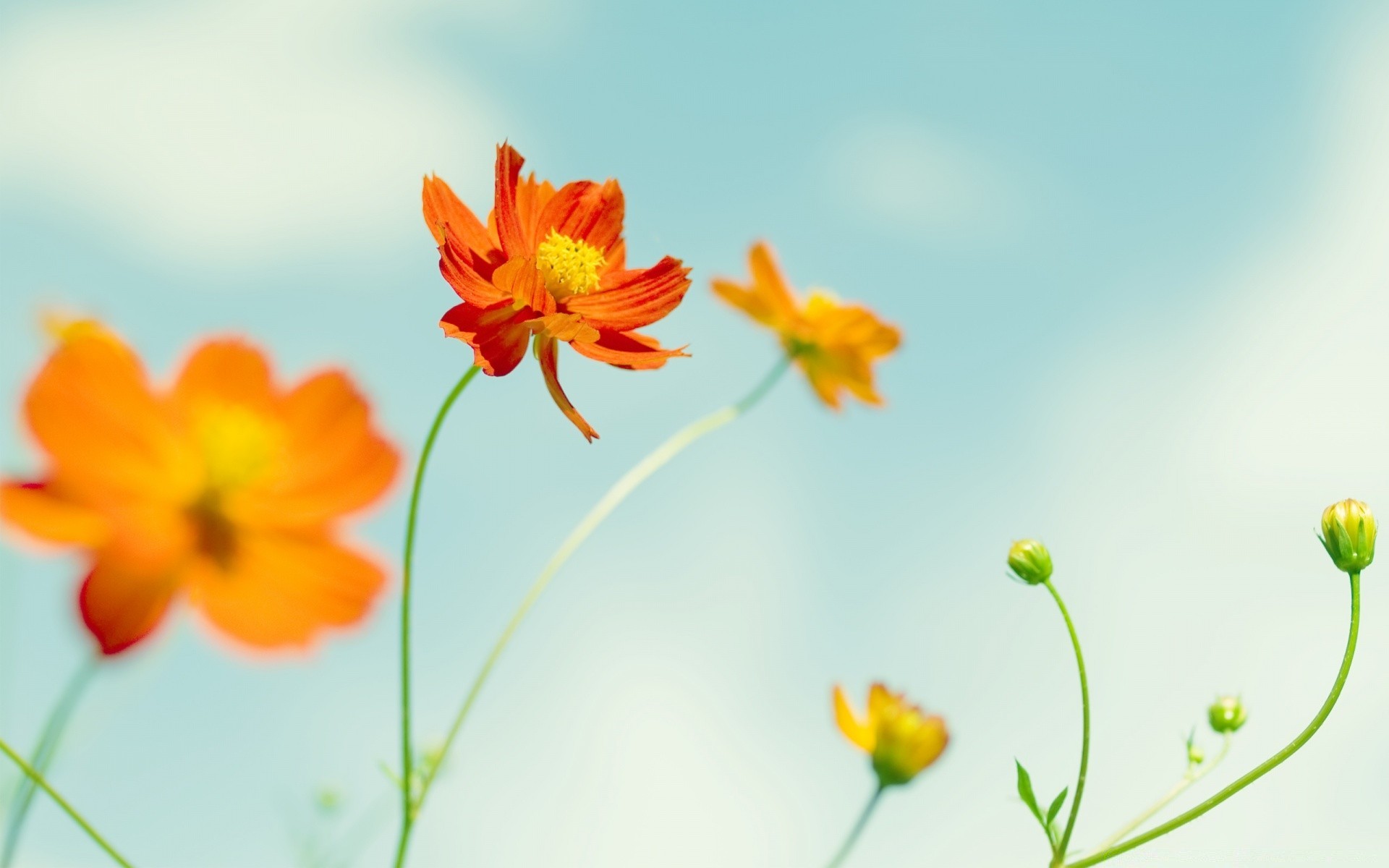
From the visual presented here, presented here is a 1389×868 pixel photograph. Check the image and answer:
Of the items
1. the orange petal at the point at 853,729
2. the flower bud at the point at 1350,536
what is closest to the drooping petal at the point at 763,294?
the orange petal at the point at 853,729

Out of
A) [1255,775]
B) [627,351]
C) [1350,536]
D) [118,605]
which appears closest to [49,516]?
[118,605]

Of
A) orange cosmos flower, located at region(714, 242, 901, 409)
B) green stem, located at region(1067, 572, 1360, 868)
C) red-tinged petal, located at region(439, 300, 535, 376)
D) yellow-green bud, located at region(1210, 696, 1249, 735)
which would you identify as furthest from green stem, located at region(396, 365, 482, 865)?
orange cosmos flower, located at region(714, 242, 901, 409)

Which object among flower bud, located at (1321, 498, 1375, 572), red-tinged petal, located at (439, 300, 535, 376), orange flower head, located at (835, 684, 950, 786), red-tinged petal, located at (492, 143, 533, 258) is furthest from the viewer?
orange flower head, located at (835, 684, 950, 786)

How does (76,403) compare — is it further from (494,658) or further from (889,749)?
(889,749)

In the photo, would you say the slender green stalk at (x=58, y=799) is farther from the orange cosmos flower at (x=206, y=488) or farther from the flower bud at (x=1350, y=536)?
the flower bud at (x=1350, y=536)

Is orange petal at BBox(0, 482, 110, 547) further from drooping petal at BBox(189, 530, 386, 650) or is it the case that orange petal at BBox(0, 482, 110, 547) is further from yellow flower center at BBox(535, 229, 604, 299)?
yellow flower center at BBox(535, 229, 604, 299)

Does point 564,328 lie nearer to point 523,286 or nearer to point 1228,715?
point 523,286

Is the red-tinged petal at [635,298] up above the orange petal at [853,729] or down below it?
above
